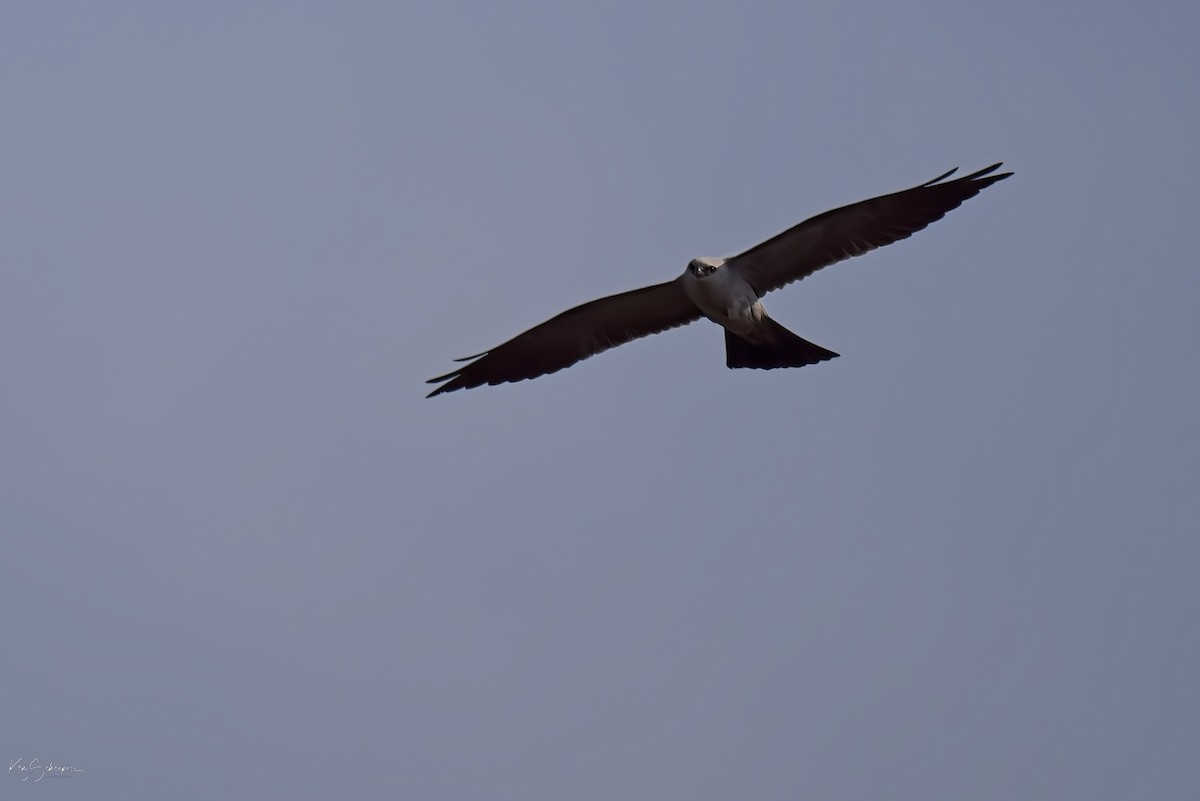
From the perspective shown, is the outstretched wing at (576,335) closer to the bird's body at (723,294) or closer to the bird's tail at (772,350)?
the bird's body at (723,294)

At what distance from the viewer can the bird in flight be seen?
727 inches

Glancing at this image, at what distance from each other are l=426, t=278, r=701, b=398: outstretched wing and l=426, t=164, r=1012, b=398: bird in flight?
0.01 m

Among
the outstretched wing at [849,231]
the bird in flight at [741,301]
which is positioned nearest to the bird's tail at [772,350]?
the bird in flight at [741,301]

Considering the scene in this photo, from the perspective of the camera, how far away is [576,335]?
20.2 meters

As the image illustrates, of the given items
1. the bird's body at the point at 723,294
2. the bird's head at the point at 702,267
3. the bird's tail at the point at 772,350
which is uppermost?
the bird's head at the point at 702,267

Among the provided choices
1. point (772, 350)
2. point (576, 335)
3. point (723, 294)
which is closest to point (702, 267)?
point (723, 294)

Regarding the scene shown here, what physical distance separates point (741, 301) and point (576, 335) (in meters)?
2.33

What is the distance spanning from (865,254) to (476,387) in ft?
16.1

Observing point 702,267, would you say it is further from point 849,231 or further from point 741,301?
point 849,231

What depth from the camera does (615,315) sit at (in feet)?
65.5

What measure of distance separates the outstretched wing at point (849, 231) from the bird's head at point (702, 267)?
0.32 m

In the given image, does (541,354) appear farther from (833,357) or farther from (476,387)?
(833,357)

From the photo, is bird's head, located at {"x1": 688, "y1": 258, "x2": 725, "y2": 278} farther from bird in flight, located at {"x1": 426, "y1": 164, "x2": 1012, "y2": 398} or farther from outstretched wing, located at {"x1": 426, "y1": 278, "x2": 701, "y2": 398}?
outstretched wing, located at {"x1": 426, "y1": 278, "x2": 701, "y2": 398}

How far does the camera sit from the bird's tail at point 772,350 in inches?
749
